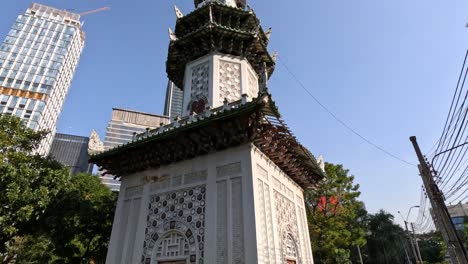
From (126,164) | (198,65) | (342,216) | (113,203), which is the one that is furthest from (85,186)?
(342,216)

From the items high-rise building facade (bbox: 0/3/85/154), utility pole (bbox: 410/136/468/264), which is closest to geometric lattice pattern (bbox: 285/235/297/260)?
utility pole (bbox: 410/136/468/264)

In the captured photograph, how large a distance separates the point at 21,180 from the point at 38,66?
321ft

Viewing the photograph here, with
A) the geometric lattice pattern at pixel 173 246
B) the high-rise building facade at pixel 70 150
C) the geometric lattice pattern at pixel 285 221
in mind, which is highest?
the high-rise building facade at pixel 70 150

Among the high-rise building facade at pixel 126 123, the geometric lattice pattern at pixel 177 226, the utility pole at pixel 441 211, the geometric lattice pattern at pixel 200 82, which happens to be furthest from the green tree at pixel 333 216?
the high-rise building facade at pixel 126 123

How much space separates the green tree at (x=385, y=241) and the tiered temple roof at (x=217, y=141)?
47.3 m

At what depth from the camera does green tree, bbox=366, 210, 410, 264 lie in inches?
2007

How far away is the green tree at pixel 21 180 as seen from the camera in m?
15.2

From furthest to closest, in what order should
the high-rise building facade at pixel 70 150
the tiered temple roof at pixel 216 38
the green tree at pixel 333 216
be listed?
the high-rise building facade at pixel 70 150 → the green tree at pixel 333 216 → the tiered temple roof at pixel 216 38

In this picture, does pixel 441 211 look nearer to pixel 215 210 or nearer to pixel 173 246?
pixel 215 210

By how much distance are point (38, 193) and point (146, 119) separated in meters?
99.6

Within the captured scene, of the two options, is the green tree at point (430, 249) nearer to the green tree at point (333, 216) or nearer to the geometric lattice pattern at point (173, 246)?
the green tree at point (333, 216)

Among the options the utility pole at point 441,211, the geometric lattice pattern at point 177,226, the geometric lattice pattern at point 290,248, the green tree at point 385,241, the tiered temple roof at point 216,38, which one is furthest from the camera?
the green tree at point 385,241

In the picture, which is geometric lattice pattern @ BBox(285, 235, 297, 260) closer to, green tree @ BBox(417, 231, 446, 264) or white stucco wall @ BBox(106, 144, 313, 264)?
white stucco wall @ BBox(106, 144, 313, 264)

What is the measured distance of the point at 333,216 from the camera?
2433cm
